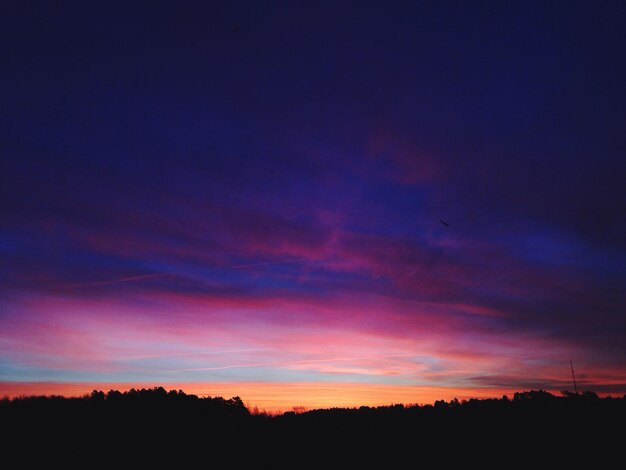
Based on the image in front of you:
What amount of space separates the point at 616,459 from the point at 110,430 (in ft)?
75.3

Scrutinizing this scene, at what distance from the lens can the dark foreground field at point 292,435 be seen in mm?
18438

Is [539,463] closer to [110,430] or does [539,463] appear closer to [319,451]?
[319,451]

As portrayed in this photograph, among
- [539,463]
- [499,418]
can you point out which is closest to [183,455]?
[539,463]

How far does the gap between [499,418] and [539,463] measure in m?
8.19

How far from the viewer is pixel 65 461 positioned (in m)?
16.6

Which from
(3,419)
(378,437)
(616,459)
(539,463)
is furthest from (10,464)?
(616,459)

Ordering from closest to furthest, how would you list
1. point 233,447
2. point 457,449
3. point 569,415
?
1. point 457,449
2. point 233,447
3. point 569,415

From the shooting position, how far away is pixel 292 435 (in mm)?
27984

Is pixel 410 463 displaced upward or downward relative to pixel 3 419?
downward

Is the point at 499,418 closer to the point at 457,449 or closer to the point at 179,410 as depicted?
the point at 457,449

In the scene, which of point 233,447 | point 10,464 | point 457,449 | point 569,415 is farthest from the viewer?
point 569,415

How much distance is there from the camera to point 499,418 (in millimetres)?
25938

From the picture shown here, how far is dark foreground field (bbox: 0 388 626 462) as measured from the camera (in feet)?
60.5

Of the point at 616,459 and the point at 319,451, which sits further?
the point at 319,451
